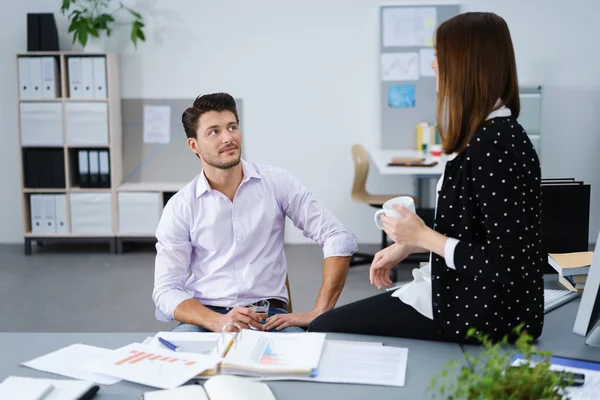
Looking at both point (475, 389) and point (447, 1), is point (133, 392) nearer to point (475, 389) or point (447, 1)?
point (475, 389)

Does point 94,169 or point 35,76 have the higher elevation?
point 35,76

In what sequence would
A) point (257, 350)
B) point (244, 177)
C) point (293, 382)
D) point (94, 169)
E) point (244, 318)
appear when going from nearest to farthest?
point (293, 382) → point (257, 350) → point (244, 318) → point (244, 177) → point (94, 169)

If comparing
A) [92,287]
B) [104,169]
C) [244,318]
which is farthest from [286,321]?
[104,169]

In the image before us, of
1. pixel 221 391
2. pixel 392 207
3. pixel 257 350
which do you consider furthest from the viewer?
pixel 392 207

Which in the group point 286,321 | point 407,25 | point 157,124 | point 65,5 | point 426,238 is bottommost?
point 286,321

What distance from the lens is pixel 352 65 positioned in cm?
568

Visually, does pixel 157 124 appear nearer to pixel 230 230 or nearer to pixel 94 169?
pixel 94 169

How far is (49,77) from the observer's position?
5.41 meters

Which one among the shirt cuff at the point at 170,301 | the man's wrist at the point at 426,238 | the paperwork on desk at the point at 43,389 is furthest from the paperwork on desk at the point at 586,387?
the shirt cuff at the point at 170,301

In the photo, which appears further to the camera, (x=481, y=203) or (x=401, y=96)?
(x=401, y=96)

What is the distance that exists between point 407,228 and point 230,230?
0.91 m

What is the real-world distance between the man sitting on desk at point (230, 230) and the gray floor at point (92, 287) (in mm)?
1584

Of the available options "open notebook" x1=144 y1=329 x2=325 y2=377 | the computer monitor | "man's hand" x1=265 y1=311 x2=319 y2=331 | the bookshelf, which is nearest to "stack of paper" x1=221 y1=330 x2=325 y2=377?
"open notebook" x1=144 y1=329 x2=325 y2=377

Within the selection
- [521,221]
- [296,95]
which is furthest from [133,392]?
[296,95]
